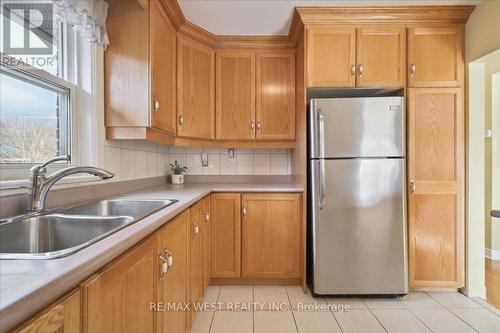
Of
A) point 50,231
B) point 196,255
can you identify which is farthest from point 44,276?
point 196,255

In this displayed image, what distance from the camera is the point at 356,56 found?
7.16ft

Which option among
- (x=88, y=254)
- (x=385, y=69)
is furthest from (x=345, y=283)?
(x=88, y=254)

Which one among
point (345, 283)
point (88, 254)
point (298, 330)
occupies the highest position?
point (88, 254)

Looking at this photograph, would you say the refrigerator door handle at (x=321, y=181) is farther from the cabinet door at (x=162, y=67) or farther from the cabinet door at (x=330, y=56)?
the cabinet door at (x=162, y=67)

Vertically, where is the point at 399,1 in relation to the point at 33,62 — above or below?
above

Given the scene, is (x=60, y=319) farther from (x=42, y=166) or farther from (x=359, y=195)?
(x=359, y=195)

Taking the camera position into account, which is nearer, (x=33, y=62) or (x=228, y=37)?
(x=33, y=62)

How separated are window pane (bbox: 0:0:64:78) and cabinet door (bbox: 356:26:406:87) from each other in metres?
2.05

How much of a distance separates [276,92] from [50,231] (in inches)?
81.9

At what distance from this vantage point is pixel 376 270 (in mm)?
2094

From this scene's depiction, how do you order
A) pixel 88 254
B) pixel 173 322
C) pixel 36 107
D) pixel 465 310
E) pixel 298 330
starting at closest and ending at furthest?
pixel 88 254 → pixel 173 322 → pixel 36 107 → pixel 298 330 → pixel 465 310

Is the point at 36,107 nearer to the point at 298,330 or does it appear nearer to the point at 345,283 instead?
the point at 298,330

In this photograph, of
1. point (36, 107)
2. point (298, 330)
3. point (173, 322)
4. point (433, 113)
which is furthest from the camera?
point (433, 113)

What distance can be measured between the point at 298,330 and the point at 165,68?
2013 mm
